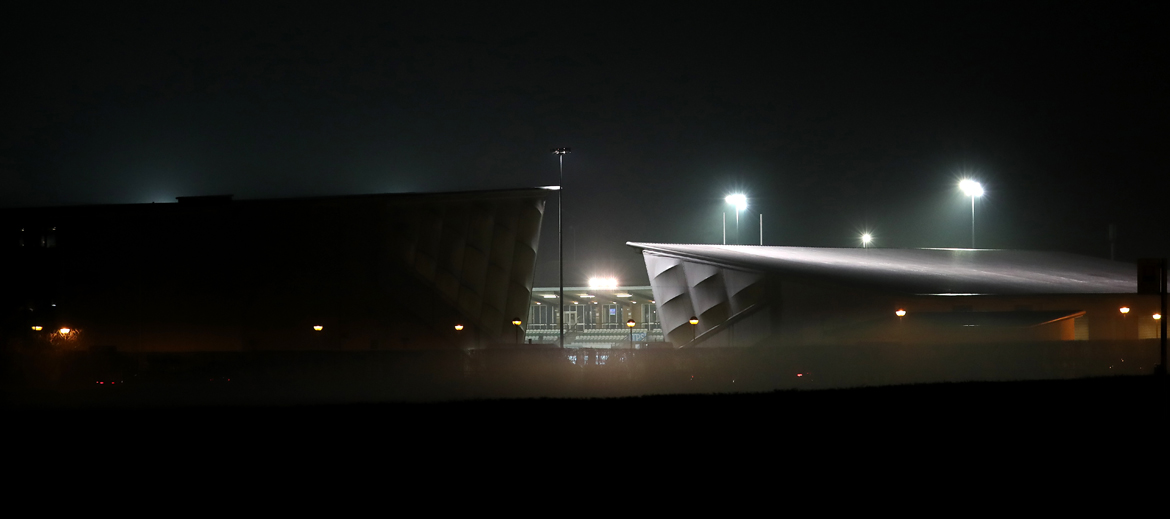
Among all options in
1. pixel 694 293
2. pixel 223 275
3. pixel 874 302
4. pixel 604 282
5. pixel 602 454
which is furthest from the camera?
pixel 604 282

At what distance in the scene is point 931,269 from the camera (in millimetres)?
37594

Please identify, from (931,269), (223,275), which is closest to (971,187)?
(931,269)

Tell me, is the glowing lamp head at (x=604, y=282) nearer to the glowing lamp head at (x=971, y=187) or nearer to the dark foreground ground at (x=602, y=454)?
the glowing lamp head at (x=971, y=187)

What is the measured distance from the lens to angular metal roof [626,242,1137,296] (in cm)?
3123

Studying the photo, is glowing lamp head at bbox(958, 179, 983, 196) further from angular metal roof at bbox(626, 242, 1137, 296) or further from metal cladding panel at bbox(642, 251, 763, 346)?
metal cladding panel at bbox(642, 251, 763, 346)

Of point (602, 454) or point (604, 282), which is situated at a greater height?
point (604, 282)

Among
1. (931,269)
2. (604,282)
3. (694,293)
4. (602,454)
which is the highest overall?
(604,282)

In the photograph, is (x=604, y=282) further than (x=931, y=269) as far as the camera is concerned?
Yes

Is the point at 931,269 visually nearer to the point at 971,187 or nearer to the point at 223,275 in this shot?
the point at 971,187

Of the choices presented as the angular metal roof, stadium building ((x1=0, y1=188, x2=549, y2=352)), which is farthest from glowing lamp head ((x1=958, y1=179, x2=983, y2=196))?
stadium building ((x1=0, y1=188, x2=549, y2=352))

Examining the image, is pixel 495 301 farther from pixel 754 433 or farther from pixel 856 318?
pixel 754 433

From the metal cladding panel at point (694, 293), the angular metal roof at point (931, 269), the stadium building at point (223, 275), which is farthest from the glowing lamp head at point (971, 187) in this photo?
the stadium building at point (223, 275)

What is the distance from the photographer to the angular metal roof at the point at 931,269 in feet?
102

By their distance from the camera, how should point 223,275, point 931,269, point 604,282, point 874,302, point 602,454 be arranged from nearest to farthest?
point 602,454
point 874,302
point 223,275
point 931,269
point 604,282
